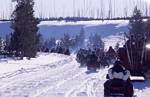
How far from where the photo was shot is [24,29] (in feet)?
197

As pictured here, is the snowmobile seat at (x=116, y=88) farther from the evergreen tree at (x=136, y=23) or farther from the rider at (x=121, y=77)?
the evergreen tree at (x=136, y=23)

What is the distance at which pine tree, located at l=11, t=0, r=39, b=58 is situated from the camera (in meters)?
59.6

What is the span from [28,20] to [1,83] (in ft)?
128

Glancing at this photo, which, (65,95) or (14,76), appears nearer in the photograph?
(65,95)

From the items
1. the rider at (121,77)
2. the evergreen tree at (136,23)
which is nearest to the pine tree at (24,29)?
the evergreen tree at (136,23)

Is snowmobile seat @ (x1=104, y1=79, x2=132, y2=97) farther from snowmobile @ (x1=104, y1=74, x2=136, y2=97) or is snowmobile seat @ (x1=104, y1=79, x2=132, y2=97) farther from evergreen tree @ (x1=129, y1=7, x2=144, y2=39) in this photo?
evergreen tree @ (x1=129, y1=7, x2=144, y2=39)

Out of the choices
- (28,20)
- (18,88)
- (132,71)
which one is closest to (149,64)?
(132,71)

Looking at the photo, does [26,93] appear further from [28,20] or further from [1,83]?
[28,20]

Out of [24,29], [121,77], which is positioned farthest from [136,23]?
[121,77]

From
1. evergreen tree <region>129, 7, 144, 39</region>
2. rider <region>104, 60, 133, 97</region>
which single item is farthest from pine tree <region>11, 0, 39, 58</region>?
rider <region>104, 60, 133, 97</region>

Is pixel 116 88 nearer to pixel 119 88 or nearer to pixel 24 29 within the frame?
pixel 119 88

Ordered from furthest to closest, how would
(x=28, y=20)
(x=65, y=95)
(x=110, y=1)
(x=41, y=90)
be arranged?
(x=110, y=1) → (x=28, y=20) → (x=41, y=90) → (x=65, y=95)

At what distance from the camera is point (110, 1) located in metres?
156

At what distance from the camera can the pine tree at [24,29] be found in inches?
2346
